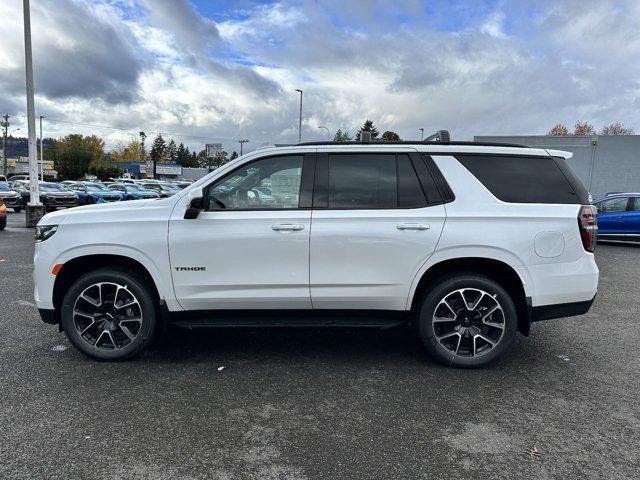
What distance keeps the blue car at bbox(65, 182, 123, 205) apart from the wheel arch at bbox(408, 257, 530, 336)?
2540cm

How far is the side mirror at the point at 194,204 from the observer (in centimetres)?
381

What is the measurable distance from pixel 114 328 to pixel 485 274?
3317 millimetres

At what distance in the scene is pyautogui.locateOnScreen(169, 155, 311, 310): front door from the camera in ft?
12.5

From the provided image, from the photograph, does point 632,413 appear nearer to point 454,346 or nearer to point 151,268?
point 454,346

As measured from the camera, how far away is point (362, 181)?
13.0 feet

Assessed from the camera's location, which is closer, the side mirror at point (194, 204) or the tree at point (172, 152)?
the side mirror at point (194, 204)

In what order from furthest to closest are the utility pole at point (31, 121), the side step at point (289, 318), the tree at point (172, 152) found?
the tree at point (172, 152) < the utility pole at point (31, 121) < the side step at point (289, 318)

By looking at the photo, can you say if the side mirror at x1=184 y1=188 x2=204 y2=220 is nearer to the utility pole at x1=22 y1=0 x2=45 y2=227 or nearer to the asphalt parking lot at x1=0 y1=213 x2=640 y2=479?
the asphalt parking lot at x1=0 y1=213 x2=640 y2=479

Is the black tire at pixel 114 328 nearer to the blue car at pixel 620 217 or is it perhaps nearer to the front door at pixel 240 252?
the front door at pixel 240 252

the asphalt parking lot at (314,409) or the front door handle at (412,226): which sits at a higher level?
the front door handle at (412,226)

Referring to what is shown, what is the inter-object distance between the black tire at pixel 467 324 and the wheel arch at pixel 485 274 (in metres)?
0.08

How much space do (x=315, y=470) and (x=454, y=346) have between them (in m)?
1.89

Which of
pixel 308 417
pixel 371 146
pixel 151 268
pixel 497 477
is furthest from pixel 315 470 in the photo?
pixel 371 146

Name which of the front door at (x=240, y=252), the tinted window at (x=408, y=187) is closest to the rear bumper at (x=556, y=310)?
the tinted window at (x=408, y=187)
